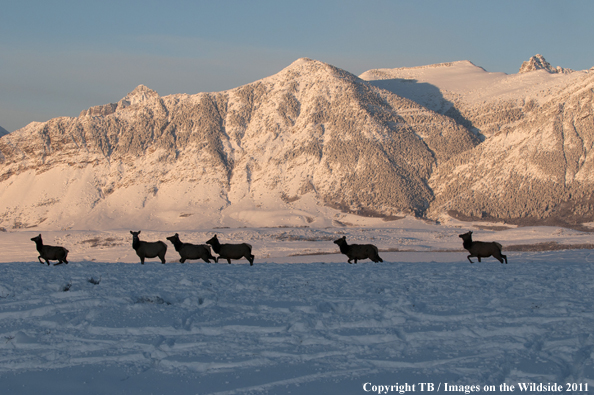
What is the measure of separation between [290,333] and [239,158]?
122169 millimetres

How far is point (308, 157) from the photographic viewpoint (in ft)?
398

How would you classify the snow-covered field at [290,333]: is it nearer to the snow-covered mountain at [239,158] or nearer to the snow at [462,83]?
the snow-covered mountain at [239,158]

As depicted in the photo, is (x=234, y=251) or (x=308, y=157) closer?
(x=234, y=251)

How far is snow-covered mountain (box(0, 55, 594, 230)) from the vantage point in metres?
99.8

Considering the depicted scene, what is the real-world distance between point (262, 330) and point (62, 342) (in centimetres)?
319

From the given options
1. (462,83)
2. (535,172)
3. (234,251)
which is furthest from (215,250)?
(462,83)

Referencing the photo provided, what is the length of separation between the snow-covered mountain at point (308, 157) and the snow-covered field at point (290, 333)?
86122 mm

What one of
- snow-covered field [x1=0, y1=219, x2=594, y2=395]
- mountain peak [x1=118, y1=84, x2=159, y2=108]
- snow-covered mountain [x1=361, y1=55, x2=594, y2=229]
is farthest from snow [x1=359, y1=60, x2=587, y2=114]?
snow-covered field [x1=0, y1=219, x2=594, y2=395]

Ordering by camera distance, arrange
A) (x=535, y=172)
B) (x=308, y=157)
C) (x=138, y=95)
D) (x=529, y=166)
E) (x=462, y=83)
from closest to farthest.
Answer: (x=535, y=172)
(x=529, y=166)
(x=308, y=157)
(x=462, y=83)
(x=138, y=95)

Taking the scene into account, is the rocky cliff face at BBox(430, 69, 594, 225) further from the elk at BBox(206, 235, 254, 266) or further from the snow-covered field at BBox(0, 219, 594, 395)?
the snow-covered field at BBox(0, 219, 594, 395)

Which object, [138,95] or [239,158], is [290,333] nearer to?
[239,158]

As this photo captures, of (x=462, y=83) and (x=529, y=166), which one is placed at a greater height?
(x=462, y=83)

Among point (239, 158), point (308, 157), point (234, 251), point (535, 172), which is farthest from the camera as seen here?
point (239, 158)

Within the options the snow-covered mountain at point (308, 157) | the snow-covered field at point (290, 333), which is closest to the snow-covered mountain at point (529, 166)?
the snow-covered mountain at point (308, 157)
